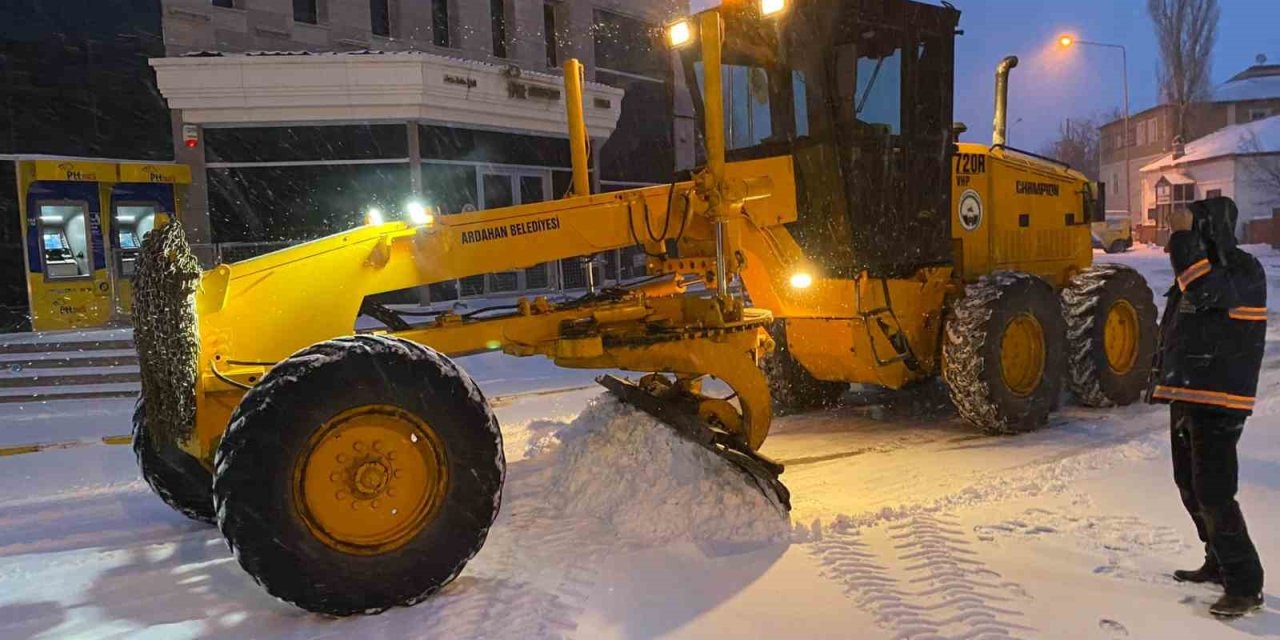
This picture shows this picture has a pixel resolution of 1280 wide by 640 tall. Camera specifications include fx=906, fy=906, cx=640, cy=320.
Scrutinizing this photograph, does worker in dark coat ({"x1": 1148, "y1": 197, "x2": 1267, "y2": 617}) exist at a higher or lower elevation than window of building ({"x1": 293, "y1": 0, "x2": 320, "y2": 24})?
lower

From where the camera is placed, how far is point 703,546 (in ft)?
15.5

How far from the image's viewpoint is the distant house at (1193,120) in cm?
4982

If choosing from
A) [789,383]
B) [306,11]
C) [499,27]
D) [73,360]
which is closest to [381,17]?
[306,11]

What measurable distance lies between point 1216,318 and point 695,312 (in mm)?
2772

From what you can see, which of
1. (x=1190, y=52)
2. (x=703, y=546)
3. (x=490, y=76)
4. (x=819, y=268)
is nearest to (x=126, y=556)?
(x=703, y=546)

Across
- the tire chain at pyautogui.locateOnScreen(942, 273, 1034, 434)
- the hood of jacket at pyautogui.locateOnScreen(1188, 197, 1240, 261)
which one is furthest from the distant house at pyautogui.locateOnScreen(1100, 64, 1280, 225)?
the hood of jacket at pyautogui.locateOnScreen(1188, 197, 1240, 261)

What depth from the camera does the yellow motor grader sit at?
4000 millimetres

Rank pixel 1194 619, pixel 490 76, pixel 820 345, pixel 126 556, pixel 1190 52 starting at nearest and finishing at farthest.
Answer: pixel 1194 619, pixel 126 556, pixel 820 345, pixel 490 76, pixel 1190 52

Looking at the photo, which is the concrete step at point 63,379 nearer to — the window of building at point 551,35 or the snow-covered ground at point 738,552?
→ the snow-covered ground at point 738,552

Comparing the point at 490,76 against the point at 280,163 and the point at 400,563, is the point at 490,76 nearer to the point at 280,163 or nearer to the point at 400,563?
the point at 280,163

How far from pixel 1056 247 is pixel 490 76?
11.5 metres

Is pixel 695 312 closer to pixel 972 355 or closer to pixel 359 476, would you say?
pixel 359 476

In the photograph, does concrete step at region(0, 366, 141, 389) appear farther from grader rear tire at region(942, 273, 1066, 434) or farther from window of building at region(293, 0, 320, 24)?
grader rear tire at region(942, 273, 1066, 434)

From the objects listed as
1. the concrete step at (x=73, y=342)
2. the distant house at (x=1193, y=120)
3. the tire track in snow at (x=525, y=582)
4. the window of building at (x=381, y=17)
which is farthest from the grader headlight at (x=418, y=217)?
the distant house at (x=1193, y=120)
